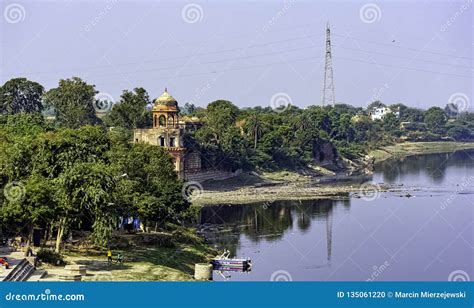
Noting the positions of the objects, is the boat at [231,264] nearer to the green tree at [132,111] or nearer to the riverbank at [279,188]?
the riverbank at [279,188]

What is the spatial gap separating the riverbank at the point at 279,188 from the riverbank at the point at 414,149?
89.0ft

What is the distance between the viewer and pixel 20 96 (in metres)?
75.5

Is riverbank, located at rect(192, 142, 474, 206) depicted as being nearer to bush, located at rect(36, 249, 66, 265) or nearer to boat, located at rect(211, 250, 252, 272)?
boat, located at rect(211, 250, 252, 272)

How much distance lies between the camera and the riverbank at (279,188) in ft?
217

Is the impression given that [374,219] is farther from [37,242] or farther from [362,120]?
[362,120]

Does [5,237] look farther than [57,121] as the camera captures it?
No

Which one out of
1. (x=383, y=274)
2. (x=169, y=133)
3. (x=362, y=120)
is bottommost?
(x=383, y=274)

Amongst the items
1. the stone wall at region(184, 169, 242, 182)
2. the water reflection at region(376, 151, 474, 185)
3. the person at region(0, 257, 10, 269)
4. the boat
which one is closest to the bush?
the person at region(0, 257, 10, 269)

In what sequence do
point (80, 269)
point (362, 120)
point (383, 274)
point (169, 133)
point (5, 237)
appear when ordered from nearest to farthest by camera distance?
point (80, 269), point (5, 237), point (383, 274), point (169, 133), point (362, 120)

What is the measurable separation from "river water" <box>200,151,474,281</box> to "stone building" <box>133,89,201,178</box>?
9084 millimetres

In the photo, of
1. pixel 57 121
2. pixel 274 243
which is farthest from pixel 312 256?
pixel 57 121

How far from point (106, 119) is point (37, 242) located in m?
49.4

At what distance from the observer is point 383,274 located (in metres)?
37.6

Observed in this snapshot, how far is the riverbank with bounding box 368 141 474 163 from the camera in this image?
4535 inches
